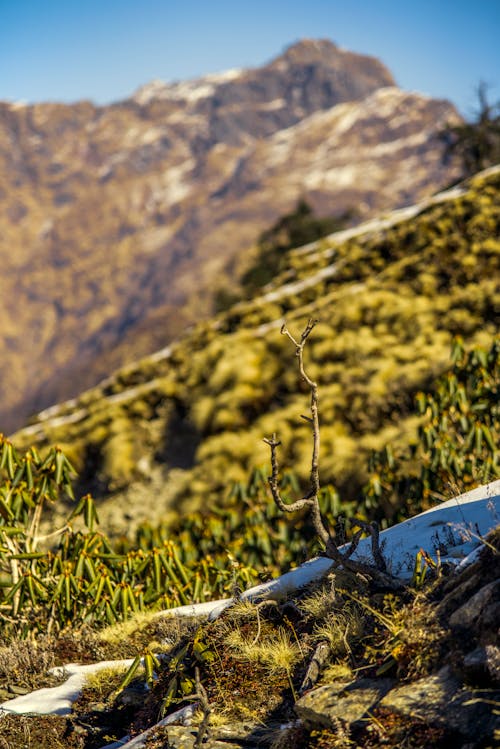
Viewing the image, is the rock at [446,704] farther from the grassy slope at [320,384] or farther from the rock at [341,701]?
the grassy slope at [320,384]

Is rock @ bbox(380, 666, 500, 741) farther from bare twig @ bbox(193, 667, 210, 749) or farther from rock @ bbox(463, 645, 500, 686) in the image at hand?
bare twig @ bbox(193, 667, 210, 749)

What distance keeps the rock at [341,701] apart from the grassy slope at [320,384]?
776 cm

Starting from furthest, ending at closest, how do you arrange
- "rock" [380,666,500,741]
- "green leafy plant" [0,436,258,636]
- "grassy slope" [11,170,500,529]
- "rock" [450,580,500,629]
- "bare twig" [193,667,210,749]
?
"grassy slope" [11,170,500,529] < "green leafy plant" [0,436,258,636] < "bare twig" [193,667,210,749] < "rock" [450,580,500,629] < "rock" [380,666,500,741]

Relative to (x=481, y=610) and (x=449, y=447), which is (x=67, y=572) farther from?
(x=449, y=447)

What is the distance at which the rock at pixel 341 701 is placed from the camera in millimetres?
3648

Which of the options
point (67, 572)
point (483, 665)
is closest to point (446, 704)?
point (483, 665)

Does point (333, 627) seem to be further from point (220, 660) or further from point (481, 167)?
point (481, 167)

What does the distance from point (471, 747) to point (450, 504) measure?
3.61 metres

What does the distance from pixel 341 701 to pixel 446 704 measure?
64cm

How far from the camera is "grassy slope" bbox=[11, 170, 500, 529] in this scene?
44.1 ft

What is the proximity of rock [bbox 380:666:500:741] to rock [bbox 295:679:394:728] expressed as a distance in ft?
0.37

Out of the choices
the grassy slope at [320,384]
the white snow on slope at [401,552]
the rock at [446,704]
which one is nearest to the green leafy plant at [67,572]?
the white snow on slope at [401,552]

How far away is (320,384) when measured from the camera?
1495cm

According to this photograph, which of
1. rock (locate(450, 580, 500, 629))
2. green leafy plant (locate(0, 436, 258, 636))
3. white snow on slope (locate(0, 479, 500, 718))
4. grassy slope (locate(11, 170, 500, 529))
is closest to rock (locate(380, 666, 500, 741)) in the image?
rock (locate(450, 580, 500, 629))
